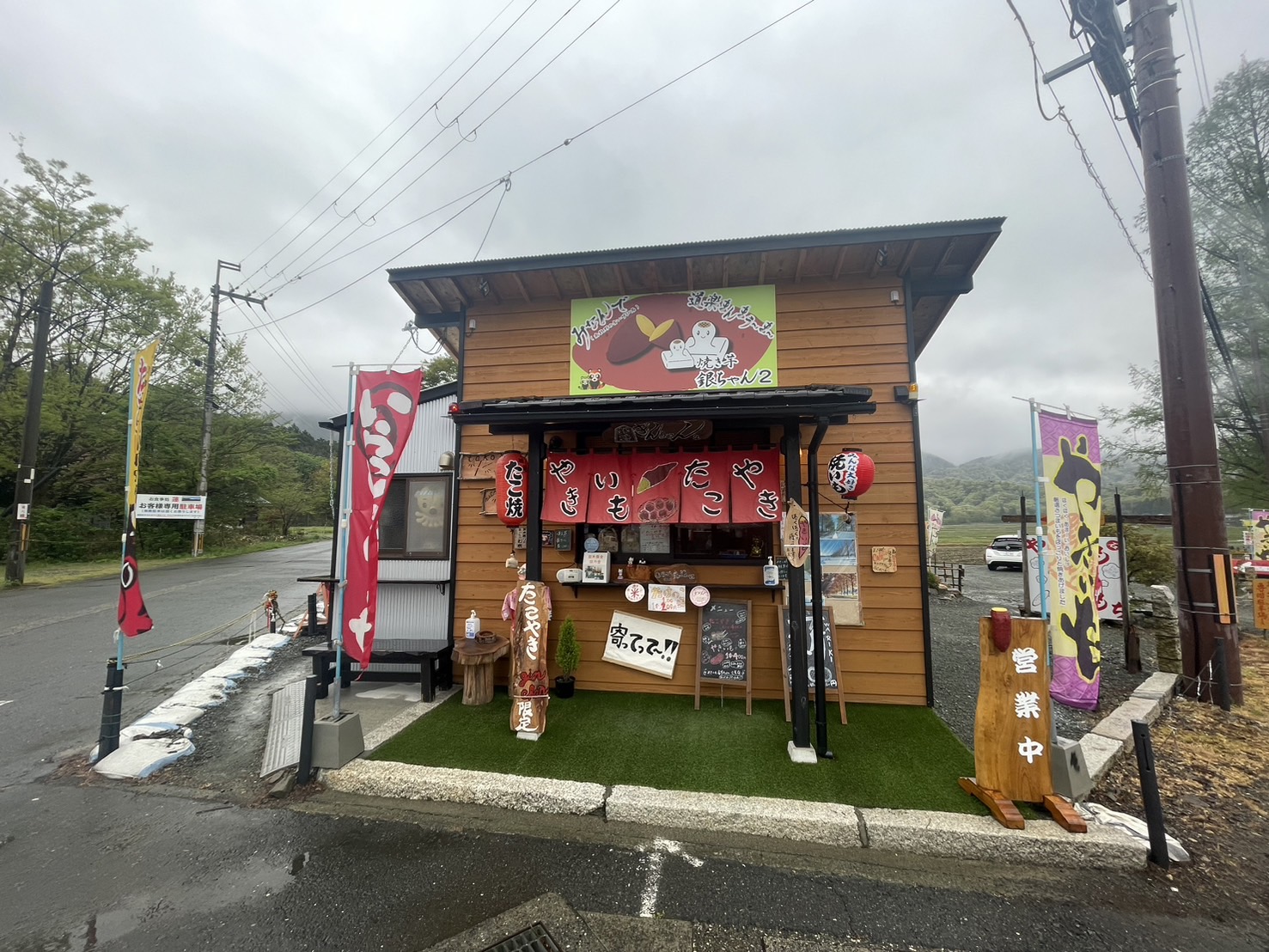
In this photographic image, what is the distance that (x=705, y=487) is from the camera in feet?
18.3

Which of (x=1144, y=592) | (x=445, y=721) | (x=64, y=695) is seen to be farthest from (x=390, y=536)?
(x=1144, y=592)

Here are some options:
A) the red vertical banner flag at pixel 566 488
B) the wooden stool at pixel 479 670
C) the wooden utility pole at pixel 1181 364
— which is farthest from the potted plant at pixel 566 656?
the wooden utility pole at pixel 1181 364

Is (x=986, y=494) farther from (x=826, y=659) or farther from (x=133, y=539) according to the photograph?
(x=133, y=539)

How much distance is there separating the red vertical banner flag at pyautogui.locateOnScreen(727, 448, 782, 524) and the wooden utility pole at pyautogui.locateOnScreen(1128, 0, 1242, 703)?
17.3 ft

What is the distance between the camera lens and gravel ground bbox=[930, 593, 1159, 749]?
17.6ft

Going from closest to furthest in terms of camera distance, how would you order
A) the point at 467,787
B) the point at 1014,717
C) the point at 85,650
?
the point at 1014,717 → the point at 467,787 → the point at 85,650

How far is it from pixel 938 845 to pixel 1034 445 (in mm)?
3318

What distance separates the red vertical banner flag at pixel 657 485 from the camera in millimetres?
5594

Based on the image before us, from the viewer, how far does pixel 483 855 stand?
10.9 feet

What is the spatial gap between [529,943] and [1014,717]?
3792 millimetres

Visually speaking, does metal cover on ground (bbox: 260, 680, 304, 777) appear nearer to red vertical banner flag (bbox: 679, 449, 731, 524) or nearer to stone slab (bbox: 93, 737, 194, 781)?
stone slab (bbox: 93, 737, 194, 781)

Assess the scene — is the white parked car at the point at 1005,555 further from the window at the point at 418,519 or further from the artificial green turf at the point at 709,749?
A: the window at the point at 418,519

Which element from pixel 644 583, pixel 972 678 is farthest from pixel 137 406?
pixel 972 678

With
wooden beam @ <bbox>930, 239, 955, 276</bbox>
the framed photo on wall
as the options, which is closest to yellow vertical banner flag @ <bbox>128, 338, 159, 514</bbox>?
the framed photo on wall
